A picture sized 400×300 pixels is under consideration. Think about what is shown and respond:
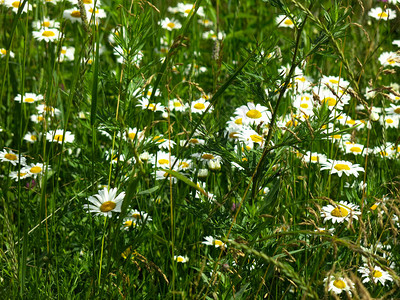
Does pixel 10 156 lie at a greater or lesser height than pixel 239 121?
lesser

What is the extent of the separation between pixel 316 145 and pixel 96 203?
115 centimetres

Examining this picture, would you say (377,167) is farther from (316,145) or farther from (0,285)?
(0,285)

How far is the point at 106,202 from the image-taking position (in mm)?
1467

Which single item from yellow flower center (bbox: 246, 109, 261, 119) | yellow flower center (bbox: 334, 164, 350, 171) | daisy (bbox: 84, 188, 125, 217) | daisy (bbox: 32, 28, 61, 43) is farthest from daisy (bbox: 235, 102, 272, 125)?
daisy (bbox: 32, 28, 61, 43)

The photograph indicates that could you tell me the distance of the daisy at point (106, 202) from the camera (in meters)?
1.44

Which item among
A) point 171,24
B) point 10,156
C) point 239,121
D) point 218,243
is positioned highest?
point 171,24

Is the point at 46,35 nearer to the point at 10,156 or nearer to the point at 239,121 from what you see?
the point at 10,156

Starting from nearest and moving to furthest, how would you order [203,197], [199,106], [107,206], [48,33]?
[107,206], [203,197], [199,106], [48,33]

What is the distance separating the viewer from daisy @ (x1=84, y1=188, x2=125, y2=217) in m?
1.44

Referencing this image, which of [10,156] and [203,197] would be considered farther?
[10,156]

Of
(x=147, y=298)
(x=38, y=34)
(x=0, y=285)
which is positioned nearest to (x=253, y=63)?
(x=147, y=298)

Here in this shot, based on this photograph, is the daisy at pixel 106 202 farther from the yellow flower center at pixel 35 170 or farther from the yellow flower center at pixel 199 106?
the yellow flower center at pixel 199 106

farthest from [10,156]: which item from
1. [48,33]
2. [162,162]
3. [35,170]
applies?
[48,33]

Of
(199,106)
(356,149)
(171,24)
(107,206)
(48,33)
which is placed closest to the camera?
(107,206)
